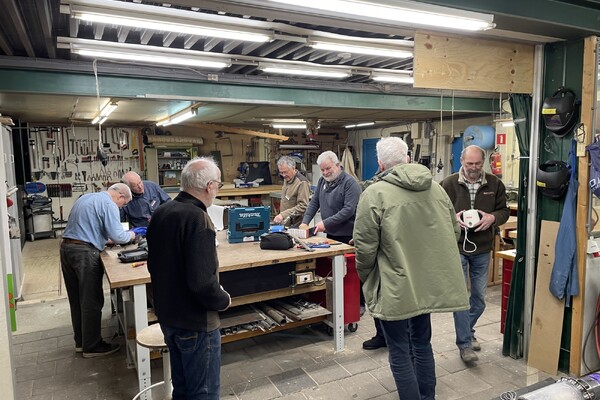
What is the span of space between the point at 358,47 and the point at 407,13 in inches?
47.5

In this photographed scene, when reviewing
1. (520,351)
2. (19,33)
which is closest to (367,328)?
(520,351)

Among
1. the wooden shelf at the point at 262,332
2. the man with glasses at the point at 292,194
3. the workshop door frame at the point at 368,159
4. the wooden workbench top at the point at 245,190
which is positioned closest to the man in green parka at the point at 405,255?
the wooden shelf at the point at 262,332

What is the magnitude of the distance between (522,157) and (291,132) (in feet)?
27.6

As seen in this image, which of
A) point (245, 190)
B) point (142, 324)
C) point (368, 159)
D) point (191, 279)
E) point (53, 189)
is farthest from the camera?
point (368, 159)

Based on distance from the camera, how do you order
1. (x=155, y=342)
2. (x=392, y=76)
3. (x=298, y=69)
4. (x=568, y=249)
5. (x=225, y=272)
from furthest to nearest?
(x=392, y=76) → (x=298, y=69) → (x=225, y=272) → (x=568, y=249) → (x=155, y=342)

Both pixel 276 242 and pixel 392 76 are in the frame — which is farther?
pixel 392 76

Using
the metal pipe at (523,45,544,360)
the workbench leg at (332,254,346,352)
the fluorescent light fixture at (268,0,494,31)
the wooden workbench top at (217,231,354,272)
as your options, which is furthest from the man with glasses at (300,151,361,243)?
the fluorescent light fixture at (268,0,494,31)

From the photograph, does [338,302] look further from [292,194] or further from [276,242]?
[292,194]

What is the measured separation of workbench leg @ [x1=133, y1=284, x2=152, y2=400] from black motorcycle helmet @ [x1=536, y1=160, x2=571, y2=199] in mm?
2737

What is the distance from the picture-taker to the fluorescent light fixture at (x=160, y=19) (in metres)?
2.43

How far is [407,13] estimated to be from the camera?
2.19 metres

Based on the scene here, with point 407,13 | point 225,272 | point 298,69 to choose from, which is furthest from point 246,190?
point 407,13

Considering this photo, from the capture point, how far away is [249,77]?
4.79 meters

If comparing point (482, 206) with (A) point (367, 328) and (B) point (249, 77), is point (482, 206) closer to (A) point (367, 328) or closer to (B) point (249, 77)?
(A) point (367, 328)
